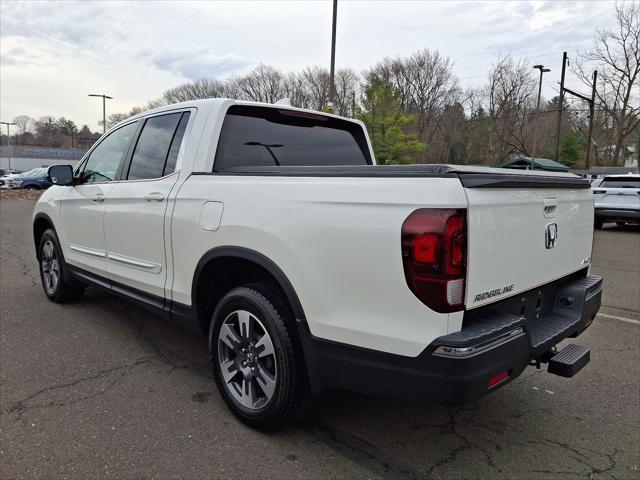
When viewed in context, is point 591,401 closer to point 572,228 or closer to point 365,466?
point 572,228

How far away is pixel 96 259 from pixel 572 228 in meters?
3.67

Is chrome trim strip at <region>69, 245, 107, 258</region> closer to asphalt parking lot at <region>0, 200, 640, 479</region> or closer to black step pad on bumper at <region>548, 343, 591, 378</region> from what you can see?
asphalt parking lot at <region>0, 200, 640, 479</region>

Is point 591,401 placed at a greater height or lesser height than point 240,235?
lesser

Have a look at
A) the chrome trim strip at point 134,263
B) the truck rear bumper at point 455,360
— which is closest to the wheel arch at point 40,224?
the chrome trim strip at point 134,263

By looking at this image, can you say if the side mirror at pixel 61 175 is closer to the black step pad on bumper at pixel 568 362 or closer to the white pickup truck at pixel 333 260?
the white pickup truck at pixel 333 260

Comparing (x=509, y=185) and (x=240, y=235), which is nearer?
(x=509, y=185)

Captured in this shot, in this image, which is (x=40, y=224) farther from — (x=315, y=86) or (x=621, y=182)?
(x=315, y=86)

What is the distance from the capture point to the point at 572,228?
2.83m

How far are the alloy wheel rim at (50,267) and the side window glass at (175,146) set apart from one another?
2.40 metres

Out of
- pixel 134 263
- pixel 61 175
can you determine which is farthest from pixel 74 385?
pixel 61 175

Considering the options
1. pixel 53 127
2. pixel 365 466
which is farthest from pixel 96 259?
pixel 53 127

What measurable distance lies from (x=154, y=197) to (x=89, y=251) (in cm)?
137

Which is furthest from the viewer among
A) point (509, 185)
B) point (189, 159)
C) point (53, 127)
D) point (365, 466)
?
point (53, 127)

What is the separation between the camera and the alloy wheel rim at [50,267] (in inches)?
203
